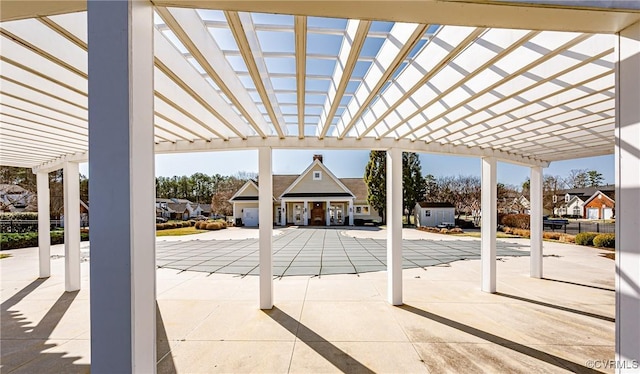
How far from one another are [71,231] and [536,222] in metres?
13.6

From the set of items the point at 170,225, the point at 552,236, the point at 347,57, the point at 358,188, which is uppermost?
the point at 347,57

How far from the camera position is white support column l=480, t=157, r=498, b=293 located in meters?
6.69

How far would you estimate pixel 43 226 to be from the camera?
800 cm

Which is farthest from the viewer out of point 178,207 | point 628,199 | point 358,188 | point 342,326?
point 178,207

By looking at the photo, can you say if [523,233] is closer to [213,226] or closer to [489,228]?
[489,228]

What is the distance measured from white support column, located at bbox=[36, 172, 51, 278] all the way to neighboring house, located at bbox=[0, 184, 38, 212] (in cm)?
1970

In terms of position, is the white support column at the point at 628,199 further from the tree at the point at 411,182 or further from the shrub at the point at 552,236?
the tree at the point at 411,182

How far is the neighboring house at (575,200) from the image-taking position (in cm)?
4133

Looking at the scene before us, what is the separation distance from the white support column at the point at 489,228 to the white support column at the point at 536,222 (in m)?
2.19

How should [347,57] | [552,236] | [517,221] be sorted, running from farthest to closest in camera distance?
[517,221], [552,236], [347,57]

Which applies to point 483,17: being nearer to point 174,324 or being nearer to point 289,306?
point 289,306

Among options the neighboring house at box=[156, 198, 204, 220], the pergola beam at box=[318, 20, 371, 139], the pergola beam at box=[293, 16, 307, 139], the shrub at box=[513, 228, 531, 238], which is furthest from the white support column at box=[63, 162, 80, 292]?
the neighboring house at box=[156, 198, 204, 220]

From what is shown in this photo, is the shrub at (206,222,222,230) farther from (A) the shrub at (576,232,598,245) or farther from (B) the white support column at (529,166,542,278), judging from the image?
(A) the shrub at (576,232,598,245)

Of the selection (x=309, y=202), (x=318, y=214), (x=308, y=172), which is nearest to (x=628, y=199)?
(x=309, y=202)
